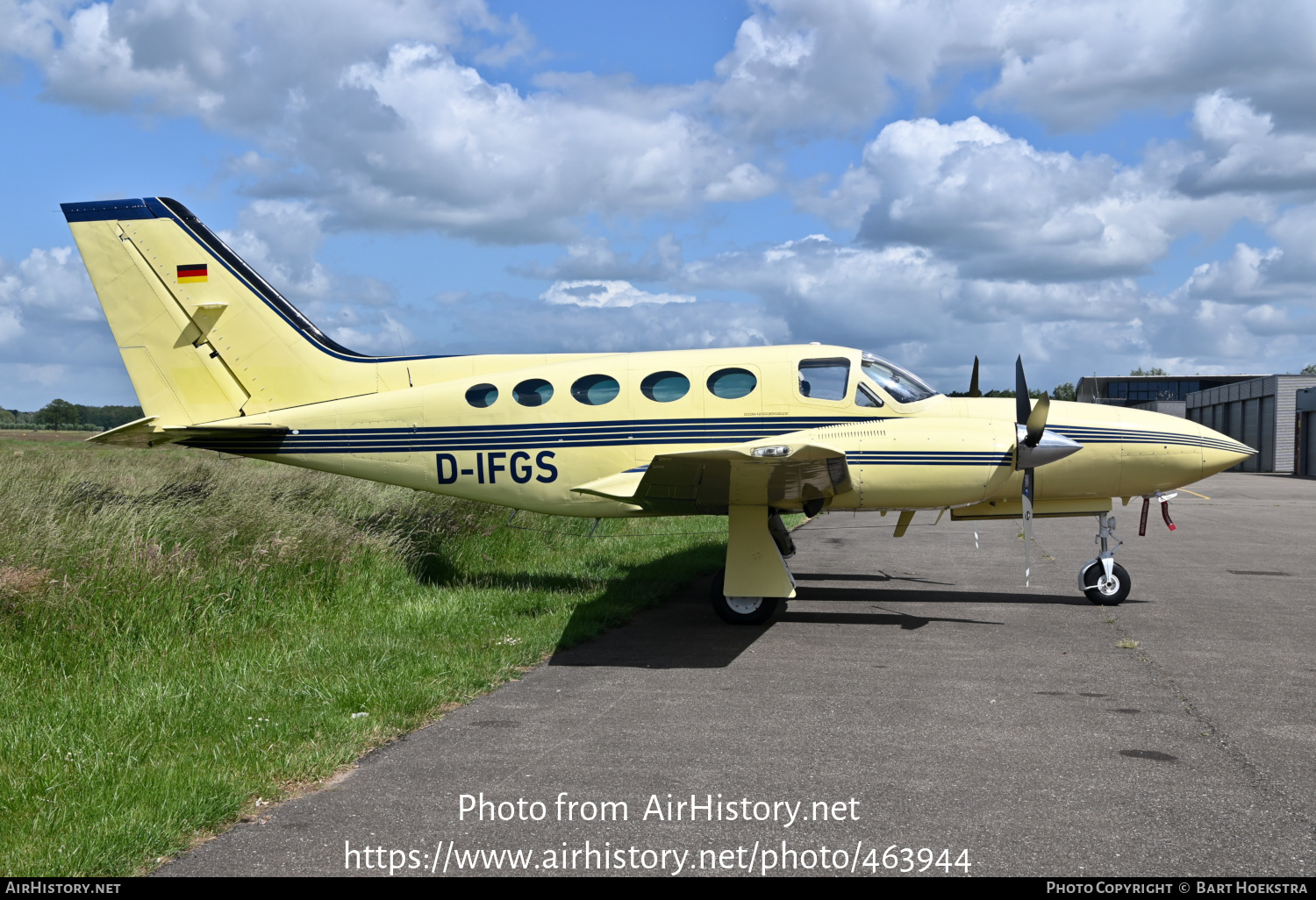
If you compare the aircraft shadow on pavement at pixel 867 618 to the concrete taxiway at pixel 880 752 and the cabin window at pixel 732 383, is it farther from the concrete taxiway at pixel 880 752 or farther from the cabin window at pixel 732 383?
the cabin window at pixel 732 383

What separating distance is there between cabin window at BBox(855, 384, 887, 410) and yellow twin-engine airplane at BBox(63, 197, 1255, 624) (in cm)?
1

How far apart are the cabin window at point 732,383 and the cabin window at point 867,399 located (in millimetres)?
1127

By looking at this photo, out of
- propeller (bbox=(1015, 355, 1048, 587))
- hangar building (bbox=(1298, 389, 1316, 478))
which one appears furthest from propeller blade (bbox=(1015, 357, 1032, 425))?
hangar building (bbox=(1298, 389, 1316, 478))

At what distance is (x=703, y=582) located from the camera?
1292 centimetres

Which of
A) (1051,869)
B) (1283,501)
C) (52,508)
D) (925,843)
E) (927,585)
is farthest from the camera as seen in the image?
(1283,501)

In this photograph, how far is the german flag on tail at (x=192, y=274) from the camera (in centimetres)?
1266

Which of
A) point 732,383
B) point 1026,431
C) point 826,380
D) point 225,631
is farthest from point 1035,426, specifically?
point 225,631

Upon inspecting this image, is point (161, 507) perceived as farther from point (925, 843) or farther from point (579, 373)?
point (925, 843)

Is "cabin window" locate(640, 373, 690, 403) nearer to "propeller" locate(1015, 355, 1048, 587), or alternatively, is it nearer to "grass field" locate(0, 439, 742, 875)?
"grass field" locate(0, 439, 742, 875)

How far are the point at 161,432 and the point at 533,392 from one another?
16.7 ft

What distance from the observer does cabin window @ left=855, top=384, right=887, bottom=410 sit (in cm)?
1045

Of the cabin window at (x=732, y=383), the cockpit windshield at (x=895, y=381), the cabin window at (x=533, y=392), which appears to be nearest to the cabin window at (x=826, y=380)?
the cockpit windshield at (x=895, y=381)

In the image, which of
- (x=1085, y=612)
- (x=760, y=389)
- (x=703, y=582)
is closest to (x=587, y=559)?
(x=703, y=582)

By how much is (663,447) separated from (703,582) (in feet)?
9.34
